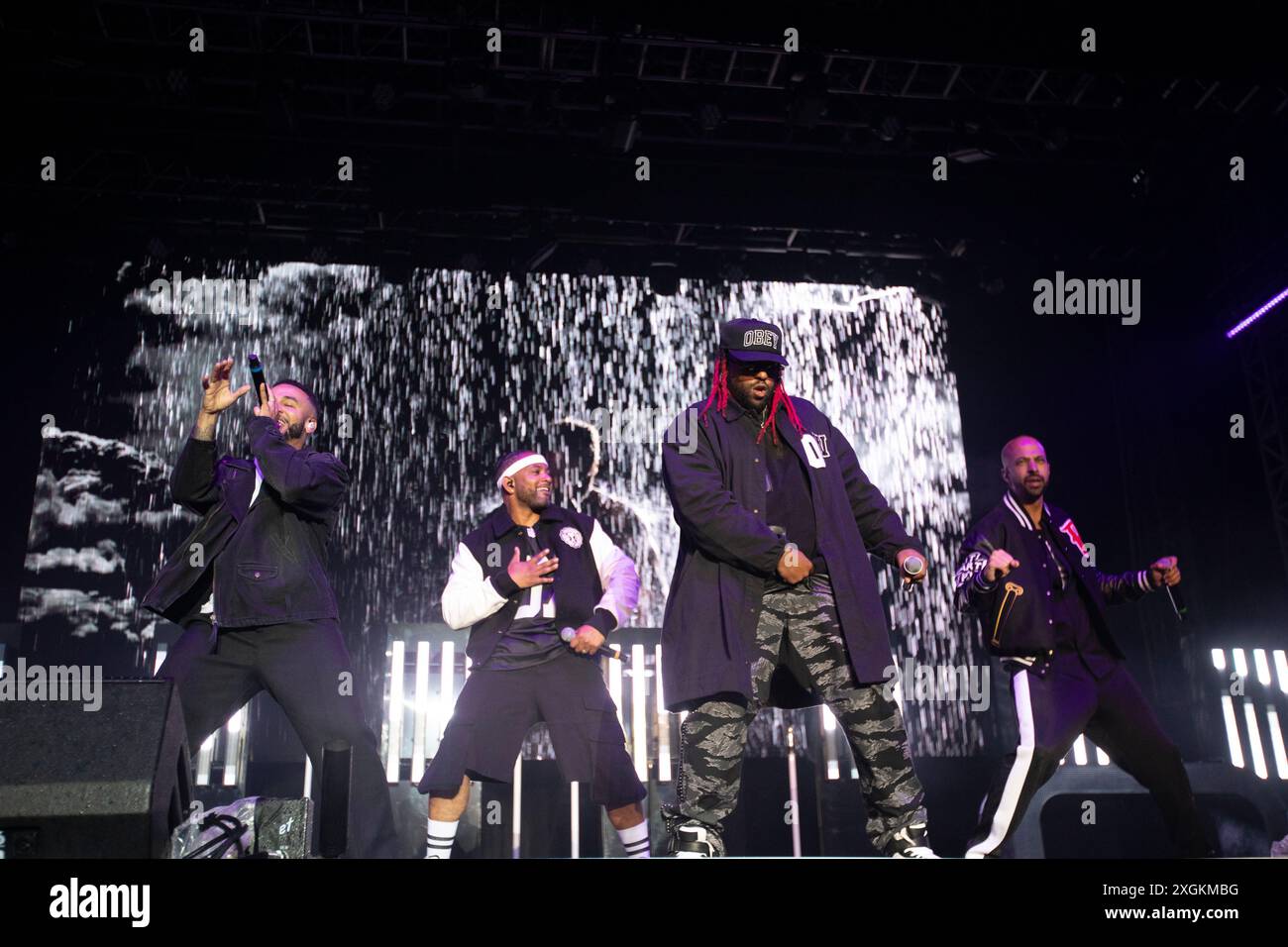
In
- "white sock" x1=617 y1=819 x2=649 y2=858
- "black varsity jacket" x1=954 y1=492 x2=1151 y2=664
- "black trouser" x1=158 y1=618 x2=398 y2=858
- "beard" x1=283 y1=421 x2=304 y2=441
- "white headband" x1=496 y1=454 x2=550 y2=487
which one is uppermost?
"beard" x1=283 y1=421 x2=304 y2=441

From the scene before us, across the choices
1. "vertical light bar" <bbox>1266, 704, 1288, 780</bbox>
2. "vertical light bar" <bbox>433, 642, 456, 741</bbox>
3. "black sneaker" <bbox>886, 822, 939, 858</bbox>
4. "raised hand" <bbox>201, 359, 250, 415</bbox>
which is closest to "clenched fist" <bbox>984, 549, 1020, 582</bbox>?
"black sneaker" <bbox>886, 822, 939, 858</bbox>

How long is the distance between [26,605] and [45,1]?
4785 millimetres

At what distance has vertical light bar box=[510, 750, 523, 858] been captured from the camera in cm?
603

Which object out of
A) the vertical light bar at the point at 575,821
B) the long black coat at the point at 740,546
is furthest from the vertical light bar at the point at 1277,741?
the long black coat at the point at 740,546

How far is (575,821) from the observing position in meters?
6.08

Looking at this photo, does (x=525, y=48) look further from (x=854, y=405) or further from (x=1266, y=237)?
(x=1266, y=237)

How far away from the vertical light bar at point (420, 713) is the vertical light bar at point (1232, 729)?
218 inches

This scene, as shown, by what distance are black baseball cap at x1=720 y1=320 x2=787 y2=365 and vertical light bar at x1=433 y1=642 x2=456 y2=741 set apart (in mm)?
3484

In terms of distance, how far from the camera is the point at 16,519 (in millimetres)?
8875

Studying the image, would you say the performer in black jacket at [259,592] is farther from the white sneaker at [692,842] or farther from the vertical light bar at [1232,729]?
the vertical light bar at [1232,729]

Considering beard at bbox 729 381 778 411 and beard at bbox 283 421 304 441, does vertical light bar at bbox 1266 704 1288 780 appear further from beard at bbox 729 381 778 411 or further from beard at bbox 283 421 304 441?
beard at bbox 283 421 304 441

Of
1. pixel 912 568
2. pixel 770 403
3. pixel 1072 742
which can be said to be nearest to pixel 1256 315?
pixel 1072 742

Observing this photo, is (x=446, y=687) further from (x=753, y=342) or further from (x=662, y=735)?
(x=753, y=342)

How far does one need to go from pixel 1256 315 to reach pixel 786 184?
392 cm
